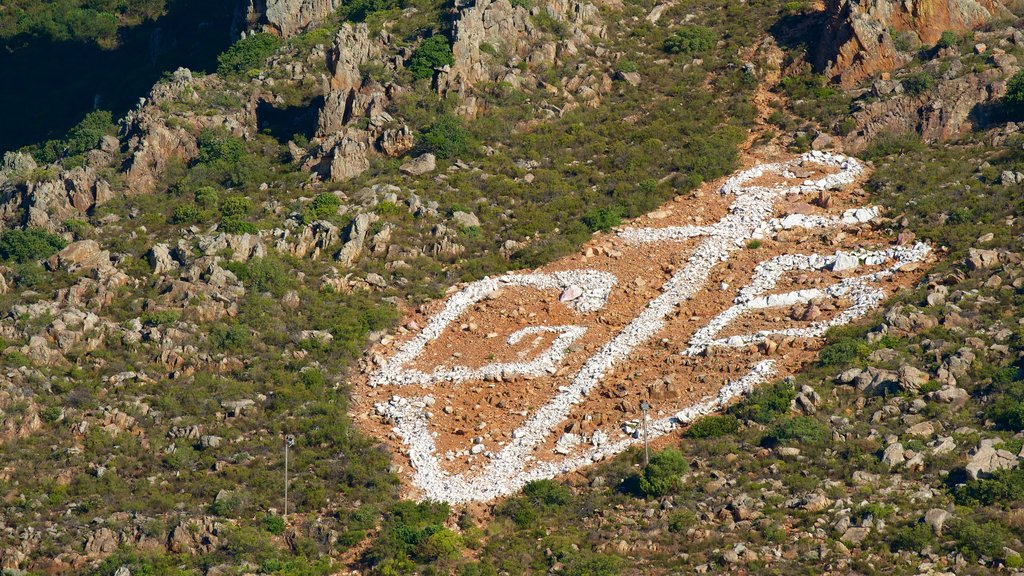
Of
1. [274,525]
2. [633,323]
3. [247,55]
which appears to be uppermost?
[247,55]

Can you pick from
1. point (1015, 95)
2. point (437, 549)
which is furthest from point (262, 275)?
point (1015, 95)

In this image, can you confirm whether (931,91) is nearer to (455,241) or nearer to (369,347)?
(455,241)

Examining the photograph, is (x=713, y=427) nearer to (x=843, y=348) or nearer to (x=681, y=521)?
(x=681, y=521)

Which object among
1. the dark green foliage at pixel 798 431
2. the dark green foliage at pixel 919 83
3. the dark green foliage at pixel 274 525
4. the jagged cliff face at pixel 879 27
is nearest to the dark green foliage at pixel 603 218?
the jagged cliff face at pixel 879 27

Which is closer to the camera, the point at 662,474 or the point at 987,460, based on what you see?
the point at 987,460

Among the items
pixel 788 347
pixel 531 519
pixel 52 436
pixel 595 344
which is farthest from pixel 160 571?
pixel 788 347

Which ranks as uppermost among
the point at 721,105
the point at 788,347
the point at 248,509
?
the point at 721,105
